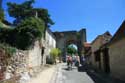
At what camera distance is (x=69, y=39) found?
2347 inches

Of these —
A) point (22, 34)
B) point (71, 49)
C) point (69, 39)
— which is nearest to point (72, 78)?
point (22, 34)

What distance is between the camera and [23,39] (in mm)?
17828

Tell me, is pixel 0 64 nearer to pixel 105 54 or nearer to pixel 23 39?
pixel 23 39

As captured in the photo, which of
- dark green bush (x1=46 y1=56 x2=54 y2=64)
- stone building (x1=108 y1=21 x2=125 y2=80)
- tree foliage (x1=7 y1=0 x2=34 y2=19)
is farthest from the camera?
tree foliage (x1=7 y1=0 x2=34 y2=19)

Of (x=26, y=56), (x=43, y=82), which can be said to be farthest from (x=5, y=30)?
(x=43, y=82)

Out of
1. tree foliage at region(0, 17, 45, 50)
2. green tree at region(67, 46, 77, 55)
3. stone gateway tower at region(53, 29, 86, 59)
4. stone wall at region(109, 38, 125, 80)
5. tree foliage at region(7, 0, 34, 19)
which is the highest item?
tree foliage at region(7, 0, 34, 19)

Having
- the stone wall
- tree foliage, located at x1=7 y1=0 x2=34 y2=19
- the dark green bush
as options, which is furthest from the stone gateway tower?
the stone wall

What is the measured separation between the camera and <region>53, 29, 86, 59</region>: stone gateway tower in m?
58.9

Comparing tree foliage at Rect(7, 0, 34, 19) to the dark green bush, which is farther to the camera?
tree foliage at Rect(7, 0, 34, 19)

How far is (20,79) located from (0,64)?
3053mm

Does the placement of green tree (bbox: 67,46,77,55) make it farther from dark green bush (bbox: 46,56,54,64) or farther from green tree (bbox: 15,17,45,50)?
green tree (bbox: 15,17,45,50)

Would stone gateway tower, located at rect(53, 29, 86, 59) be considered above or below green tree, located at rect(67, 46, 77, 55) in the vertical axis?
above

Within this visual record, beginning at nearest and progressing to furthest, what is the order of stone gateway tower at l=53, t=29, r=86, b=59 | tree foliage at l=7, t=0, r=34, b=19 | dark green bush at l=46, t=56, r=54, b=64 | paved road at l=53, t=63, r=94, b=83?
1. paved road at l=53, t=63, r=94, b=83
2. dark green bush at l=46, t=56, r=54, b=64
3. tree foliage at l=7, t=0, r=34, b=19
4. stone gateway tower at l=53, t=29, r=86, b=59

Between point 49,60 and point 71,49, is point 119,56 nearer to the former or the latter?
point 49,60
